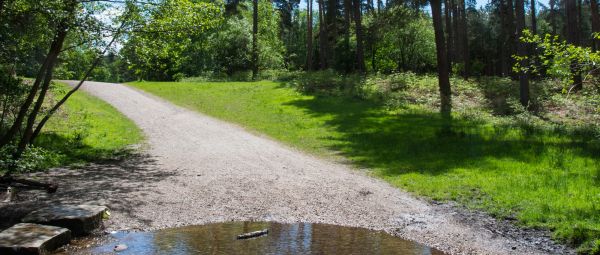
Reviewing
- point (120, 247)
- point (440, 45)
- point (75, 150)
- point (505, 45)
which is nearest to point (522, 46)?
point (440, 45)

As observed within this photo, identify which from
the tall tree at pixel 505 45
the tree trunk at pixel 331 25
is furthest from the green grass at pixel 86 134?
the tall tree at pixel 505 45

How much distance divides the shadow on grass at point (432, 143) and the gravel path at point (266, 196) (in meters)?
1.71

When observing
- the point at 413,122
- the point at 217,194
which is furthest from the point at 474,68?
the point at 217,194

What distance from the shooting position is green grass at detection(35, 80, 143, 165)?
1360 centimetres

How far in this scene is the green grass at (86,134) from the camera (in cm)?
1360

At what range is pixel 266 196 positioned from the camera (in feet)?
31.6

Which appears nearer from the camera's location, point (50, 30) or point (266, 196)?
point (266, 196)

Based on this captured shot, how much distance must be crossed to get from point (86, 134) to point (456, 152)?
11.5 metres

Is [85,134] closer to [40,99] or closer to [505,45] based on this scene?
[40,99]

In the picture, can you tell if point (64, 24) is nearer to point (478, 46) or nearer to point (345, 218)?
point (345, 218)

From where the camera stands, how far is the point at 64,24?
10.5 metres

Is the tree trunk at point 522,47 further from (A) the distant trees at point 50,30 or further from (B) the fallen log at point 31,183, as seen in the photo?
(B) the fallen log at point 31,183

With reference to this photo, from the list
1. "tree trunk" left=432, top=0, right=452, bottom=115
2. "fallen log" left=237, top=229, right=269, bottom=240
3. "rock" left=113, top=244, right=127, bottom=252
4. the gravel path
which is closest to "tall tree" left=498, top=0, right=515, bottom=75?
"tree trunk" left=432, top=0, right=452, bottom=115

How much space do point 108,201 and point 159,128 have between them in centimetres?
1026
